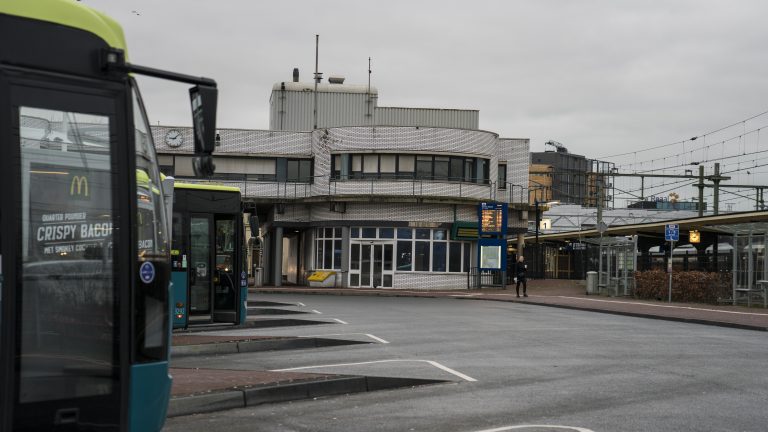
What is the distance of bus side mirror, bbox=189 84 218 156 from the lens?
5.89 m

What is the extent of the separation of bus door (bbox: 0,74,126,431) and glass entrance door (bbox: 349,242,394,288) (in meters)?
39.2

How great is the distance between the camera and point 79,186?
571 cm

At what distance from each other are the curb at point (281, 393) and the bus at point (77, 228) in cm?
279

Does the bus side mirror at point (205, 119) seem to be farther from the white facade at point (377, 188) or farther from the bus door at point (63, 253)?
the white facade at point (377, 188)

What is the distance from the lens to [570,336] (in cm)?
1825

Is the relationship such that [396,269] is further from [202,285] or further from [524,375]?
[524,375]

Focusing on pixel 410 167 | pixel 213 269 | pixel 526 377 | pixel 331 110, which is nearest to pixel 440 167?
pixel 410 167

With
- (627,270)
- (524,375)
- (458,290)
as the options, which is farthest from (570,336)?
(458,290)

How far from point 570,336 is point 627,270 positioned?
2049cm

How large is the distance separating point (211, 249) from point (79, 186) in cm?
1335

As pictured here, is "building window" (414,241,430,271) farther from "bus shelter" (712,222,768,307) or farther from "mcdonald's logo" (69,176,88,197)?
"mcdonald's logo" (69,176,88,197)

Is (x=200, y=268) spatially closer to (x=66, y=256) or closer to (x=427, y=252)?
(x=66, y=256)

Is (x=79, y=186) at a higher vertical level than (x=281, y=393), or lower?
higher

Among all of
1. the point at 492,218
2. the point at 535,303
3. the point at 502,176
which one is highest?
the point at 502,176
